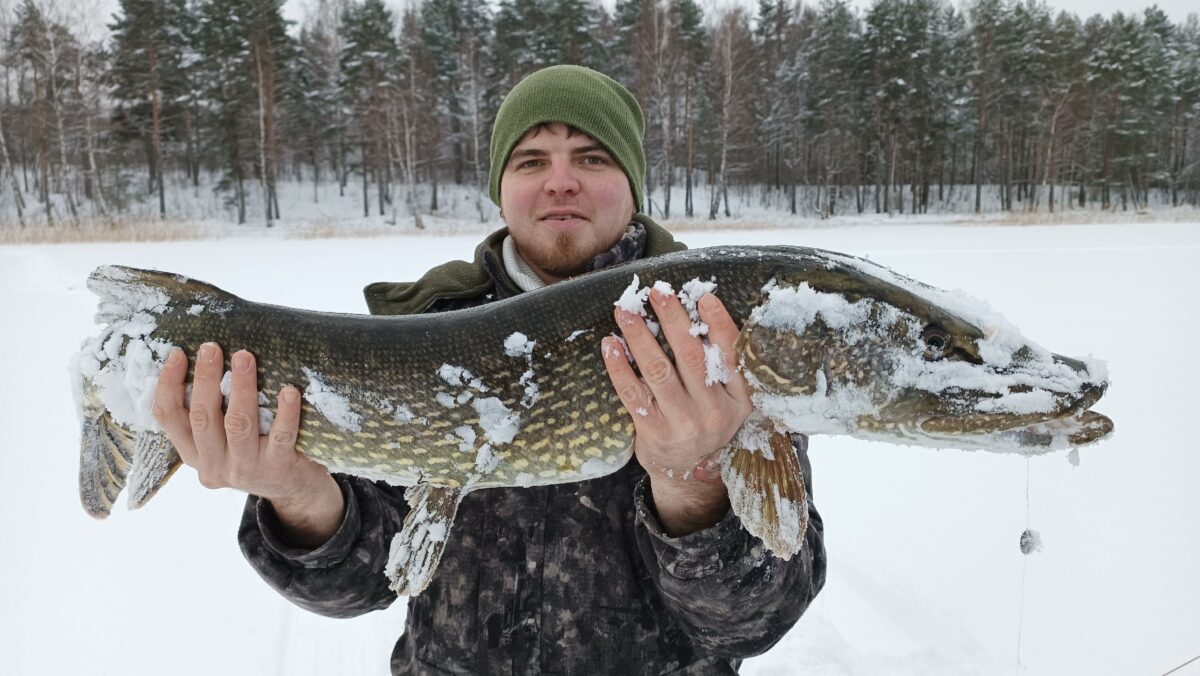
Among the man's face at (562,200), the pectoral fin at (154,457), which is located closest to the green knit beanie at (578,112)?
the man's face at (562,200)

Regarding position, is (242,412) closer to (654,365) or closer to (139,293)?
(139,293)

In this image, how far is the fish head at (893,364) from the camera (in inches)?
45.7

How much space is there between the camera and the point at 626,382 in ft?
3.96

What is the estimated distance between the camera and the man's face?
1722 mm

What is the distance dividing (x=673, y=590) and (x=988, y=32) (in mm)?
29467

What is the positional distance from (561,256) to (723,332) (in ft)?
2.22

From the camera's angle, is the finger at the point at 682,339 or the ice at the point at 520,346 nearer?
the finger at the point at 682,339

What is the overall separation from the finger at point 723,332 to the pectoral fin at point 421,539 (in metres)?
0.56

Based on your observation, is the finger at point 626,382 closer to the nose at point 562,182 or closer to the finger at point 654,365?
the finger at point 654,365

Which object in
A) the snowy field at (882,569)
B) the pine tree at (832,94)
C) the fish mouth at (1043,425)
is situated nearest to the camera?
the fish mouth at (1043,425)

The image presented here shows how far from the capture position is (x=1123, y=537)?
2.40 meters

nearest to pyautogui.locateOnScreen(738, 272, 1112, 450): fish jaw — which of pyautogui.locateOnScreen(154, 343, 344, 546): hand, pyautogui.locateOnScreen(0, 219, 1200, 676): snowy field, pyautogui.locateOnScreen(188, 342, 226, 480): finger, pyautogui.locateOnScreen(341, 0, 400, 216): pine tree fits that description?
pyautogui.locateOnScreen(154, 343, 344, 546): hand

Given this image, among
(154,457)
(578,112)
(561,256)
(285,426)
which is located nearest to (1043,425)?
(561,256)

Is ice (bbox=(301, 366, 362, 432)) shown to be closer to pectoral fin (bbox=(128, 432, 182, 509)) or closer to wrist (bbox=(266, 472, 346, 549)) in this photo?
wrist (bbox=(266, 472, 346, 549))
